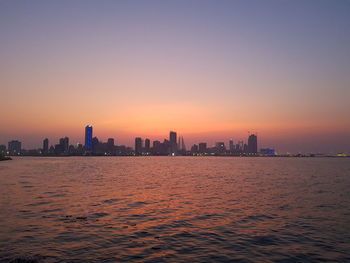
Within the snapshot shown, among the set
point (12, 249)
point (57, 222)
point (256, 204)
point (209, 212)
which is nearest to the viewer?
point (12, 249)

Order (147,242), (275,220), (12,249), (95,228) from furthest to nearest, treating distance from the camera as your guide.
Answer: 1. (275,220)
2. (95,228)
3. (147,242)
4. (12,249)

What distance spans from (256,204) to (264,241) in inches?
641

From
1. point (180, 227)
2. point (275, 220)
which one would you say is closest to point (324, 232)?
point (275, 220)

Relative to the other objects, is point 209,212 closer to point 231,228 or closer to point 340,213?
point 231,228

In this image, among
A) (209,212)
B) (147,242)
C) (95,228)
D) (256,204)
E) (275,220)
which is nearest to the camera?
(147,242)

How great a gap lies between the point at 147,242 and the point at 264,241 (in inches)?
313

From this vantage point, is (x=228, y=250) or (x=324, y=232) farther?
(x=324, y=232)

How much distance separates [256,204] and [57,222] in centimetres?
2282

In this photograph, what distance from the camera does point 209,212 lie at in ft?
98.7

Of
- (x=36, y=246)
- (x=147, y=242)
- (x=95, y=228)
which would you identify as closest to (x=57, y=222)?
(x=95, y=228)

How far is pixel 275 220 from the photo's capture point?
26797mm

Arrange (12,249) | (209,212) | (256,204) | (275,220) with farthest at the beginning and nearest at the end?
1. (256,204)
2. (209,212)
3. (275,220)
4. (12,249)

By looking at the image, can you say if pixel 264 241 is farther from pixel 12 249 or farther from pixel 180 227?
pixel 12 249

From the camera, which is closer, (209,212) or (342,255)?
(342,255)
